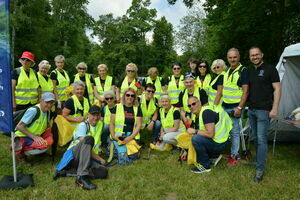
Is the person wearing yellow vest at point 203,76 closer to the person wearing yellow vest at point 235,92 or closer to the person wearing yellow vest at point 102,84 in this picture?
the person wearing yellow vest at point 235,92

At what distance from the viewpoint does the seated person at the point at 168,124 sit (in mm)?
5164

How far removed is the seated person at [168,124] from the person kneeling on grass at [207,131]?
961 millimetres

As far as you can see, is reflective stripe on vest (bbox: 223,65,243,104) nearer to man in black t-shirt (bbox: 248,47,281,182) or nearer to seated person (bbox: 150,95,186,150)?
man in black t-shirt (bbox: 248,47,281,182)

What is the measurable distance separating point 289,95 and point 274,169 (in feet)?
7.76

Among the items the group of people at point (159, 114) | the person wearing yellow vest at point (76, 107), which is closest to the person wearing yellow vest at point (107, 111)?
the group of people at point (159, 114)


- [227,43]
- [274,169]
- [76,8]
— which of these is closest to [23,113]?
[274,169]

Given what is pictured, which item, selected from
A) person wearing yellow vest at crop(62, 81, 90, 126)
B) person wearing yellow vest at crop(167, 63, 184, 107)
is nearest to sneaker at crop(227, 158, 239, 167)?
person wearing yellow vest at crop(167, 63, 184, 107)

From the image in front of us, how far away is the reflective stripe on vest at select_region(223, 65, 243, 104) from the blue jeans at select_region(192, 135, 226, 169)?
33.1 inches

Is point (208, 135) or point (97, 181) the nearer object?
point (97, 181)

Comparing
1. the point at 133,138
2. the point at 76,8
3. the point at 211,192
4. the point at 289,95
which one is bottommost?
the point at 211,192

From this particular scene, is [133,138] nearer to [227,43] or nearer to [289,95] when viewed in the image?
[289,95]

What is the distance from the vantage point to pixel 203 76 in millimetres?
5555

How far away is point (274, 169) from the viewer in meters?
4.34

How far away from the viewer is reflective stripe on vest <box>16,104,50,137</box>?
4.22m
